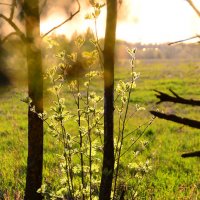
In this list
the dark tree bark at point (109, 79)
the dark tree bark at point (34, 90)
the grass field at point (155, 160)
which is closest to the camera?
the dark tree bark at point (109, 79)

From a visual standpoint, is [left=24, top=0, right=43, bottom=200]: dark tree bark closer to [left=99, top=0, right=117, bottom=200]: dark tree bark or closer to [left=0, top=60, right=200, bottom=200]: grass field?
[left=0, top=60, right=200, bottom=200]: grass field

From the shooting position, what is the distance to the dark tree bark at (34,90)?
4.50 meters

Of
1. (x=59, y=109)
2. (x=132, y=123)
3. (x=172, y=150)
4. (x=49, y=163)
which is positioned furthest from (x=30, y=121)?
(x=132, y=123)

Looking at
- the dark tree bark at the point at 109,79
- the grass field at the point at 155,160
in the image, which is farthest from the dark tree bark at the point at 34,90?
the dark tree bark at the point at 109,79

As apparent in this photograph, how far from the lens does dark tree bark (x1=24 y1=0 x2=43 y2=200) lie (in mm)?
4496

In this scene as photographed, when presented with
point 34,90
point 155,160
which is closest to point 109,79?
point 34,90

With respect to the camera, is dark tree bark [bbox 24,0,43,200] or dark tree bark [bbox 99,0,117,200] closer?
dark tree bark [bbox 99,0,117,200]

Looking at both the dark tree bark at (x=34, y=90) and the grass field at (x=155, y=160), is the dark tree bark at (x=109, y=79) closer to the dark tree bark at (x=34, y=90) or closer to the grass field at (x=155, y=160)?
the grass field at (x=155, y=160)

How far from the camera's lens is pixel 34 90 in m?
4.58

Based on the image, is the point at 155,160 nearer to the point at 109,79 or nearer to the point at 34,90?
the point at 34,90

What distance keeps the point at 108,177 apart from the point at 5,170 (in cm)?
497

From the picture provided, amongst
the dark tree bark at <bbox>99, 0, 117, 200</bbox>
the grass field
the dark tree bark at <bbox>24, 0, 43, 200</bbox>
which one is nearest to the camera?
the dark tree bark at <bbox>99, 0, 117, 200</bbox>

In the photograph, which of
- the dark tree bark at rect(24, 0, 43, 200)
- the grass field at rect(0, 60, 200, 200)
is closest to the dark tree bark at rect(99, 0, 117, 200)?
the grass field at rect(0, 60, 200, 200)

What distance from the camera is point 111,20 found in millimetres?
2820
